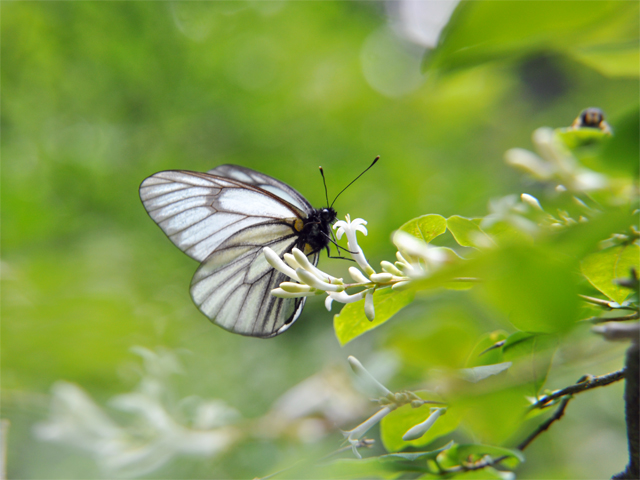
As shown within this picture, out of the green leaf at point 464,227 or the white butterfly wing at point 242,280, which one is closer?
the green leaf at point 464,227

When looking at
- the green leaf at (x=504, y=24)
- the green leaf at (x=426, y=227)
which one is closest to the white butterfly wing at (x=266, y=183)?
the green leaf at (x=426, y=227)

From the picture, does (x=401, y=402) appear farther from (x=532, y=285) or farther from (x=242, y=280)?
(x=242, y=280)

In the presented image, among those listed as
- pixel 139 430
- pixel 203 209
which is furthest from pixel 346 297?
pixel 139 430

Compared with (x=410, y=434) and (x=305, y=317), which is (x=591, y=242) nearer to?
(x=410, y=434)

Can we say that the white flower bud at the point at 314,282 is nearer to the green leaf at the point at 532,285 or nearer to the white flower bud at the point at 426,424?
the white flower bud at the point at 426,424

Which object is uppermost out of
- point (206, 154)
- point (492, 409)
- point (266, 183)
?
point (206, 154)

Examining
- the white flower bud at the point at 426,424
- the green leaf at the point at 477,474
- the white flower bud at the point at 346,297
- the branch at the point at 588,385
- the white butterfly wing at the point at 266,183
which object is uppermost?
the white butterfly wing at the point at 266,183

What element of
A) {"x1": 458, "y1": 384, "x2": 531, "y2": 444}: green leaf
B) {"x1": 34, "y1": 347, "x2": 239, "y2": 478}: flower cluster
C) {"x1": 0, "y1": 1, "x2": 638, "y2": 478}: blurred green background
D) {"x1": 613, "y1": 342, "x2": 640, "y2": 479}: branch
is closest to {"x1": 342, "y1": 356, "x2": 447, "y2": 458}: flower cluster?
{"x1": 613, "y1": 342, "x2": 640, "y2": 479}: branch
